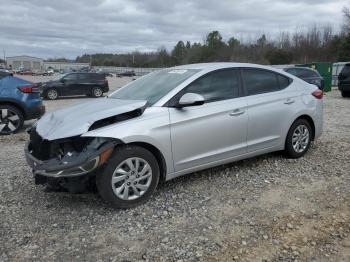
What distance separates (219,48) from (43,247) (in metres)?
86.7

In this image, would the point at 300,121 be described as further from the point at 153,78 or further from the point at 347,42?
the point at 347,42

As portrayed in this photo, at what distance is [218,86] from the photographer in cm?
526

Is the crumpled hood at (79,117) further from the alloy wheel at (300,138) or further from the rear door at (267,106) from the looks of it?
the alloy wheel at (300,138)

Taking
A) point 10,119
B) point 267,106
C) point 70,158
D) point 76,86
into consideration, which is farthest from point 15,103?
point 76,86

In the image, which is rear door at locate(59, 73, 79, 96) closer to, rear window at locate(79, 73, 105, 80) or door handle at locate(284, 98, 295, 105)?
rear window at locate(79, 73, 105, 80)

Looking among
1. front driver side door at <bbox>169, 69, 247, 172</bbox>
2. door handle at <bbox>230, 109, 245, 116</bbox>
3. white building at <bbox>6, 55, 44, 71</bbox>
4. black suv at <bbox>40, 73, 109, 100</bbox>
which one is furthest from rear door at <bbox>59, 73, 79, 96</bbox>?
white building at <bbox>6, 55, 44, 71</bbox>

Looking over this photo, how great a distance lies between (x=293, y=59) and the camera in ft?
204

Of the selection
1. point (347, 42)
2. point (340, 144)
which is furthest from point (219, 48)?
point (340, 144)

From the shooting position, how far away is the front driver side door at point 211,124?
4.68m

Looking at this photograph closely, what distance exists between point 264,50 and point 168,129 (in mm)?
68335

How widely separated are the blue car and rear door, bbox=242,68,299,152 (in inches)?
217

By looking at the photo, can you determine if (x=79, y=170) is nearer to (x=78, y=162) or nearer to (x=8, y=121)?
(x=78, y=162)

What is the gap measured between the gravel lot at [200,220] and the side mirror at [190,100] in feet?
3.59

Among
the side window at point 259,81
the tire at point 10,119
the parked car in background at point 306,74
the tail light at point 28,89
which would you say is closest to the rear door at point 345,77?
the parked car in background at point 306,74
